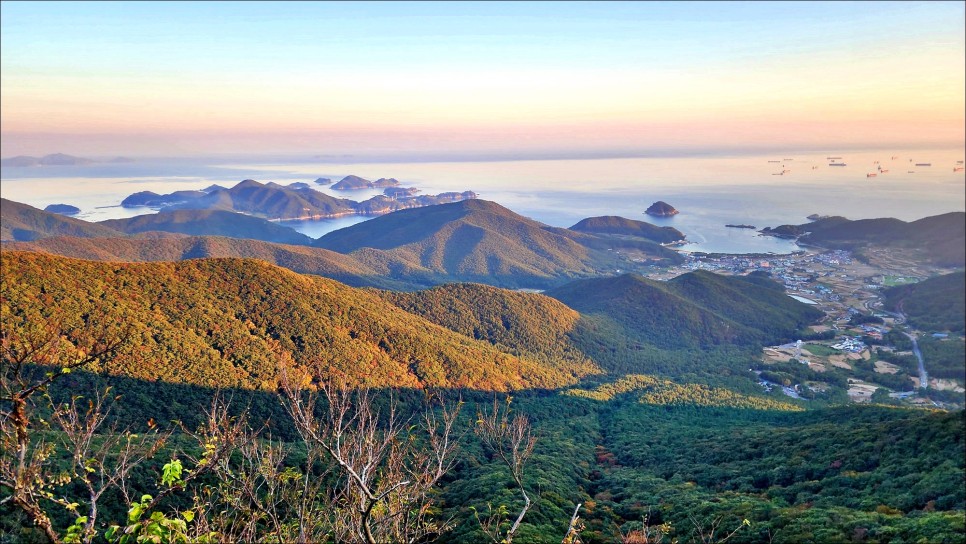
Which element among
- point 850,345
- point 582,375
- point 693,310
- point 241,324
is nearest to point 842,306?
point 850,345

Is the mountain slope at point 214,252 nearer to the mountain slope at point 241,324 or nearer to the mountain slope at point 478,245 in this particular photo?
the mountain slope at point 478,245

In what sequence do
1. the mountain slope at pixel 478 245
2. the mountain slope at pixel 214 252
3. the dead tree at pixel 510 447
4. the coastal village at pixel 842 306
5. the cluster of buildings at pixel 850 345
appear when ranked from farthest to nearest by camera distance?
the mountain slope at pixel 478 245 → the mountain slope at pixel 214 252 → the cluster of buildings at pixel 850 345 → the coastal village at pixel 842 306 → the dead tree at pixel 510 447

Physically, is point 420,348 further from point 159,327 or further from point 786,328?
point 786,328

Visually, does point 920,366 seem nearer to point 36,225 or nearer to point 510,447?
point 510,447

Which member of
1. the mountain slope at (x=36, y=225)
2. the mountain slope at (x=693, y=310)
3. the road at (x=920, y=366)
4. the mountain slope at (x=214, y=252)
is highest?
the mountain slope at (x=36, y=225)

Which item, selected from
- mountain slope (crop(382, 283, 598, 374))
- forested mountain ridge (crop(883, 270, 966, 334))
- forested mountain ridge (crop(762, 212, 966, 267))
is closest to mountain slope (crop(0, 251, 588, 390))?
mountain slope (crop(382, 283, 598, 374))

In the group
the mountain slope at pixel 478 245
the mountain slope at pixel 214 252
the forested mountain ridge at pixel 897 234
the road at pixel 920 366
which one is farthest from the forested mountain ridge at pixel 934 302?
the mountain slope at pixel 214 252
